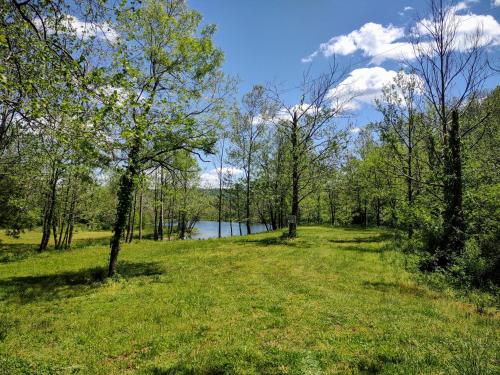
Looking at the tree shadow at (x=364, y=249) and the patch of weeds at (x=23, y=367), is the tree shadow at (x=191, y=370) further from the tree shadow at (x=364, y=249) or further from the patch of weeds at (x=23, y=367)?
the tree shadow at (x=364, y=249)

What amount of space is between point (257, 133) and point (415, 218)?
26306 mm

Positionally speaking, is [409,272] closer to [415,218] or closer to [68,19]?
[415,218]

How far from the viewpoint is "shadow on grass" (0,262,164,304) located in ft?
39.8

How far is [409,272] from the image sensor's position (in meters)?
14.8

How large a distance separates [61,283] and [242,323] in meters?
10.1

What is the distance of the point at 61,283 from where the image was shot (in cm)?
1405

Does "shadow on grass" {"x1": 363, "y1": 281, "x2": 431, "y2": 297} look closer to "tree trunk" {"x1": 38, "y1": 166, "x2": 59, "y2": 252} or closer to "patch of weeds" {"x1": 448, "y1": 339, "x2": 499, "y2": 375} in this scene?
"patch of weeds" {"x1": 448, "y1": 339, "x2": 499, "y2": 375}

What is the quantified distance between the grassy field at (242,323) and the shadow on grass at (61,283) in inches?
2.5

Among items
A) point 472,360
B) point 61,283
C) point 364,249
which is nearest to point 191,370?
point 472,360

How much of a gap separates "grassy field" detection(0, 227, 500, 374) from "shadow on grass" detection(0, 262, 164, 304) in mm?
65

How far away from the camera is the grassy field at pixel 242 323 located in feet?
20.3

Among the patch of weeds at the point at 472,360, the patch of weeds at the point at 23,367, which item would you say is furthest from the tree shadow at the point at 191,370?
the patch of weeds at the point at 472,360

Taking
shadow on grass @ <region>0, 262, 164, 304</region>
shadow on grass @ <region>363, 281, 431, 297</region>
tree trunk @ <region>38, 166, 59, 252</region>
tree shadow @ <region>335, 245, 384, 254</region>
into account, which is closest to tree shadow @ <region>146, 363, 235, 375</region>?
shadow on grass @ <region>363, 281, 431, 297</region>

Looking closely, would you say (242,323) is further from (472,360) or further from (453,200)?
(453,200)
